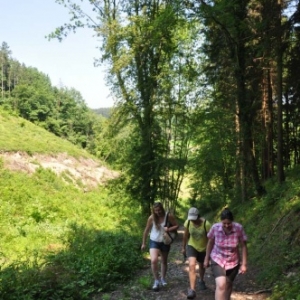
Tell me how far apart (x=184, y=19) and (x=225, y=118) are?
24.2 ft

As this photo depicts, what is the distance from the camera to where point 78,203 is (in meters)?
24.3

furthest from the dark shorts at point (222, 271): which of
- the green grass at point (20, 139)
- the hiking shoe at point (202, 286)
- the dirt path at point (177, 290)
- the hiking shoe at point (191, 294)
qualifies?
the green grass at point (20, 139)

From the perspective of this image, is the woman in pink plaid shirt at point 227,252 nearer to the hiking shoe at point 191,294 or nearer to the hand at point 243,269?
the hand at point 243,269

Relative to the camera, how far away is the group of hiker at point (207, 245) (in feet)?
17.7

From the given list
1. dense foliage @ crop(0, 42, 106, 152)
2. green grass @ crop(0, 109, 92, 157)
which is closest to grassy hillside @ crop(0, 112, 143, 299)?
green grass @ crop(0, 109, 92, 157)

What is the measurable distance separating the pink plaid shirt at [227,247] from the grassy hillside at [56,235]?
3.41m

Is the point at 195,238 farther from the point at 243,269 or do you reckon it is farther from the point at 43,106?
the point at 43,106

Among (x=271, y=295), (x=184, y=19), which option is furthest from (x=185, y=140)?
(x=271, y=295)

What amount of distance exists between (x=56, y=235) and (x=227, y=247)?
11.6 metres

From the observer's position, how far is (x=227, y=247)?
5438 mm

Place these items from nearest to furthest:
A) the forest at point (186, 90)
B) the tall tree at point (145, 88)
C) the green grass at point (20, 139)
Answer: the forest at point (186, 90), the tall tree at point (145, 88), the green grass at point (20, 139)

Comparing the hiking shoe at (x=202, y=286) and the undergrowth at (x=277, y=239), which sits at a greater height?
the undergrowth at (x=277, y=239)

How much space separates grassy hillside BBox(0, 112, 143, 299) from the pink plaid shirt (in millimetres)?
3407

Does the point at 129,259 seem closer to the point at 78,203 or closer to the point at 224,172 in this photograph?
the point at 78,203
